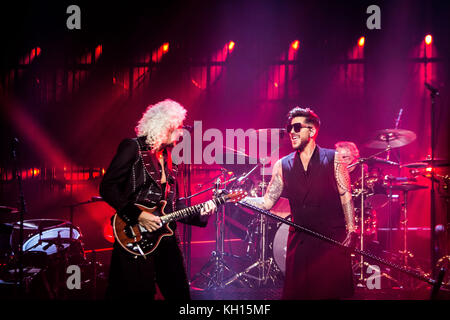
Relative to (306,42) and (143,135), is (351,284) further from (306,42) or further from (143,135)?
(306,42)

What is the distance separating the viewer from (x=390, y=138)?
6906 mm

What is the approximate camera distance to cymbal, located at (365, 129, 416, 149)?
21.6ft

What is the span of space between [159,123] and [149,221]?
1020mm

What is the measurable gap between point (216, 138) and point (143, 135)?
617 cm

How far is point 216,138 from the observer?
9.72m

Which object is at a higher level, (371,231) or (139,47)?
(139,47)

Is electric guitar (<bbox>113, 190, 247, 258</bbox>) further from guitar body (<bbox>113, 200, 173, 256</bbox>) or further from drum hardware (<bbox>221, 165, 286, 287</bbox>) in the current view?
drum hardware (<bbox>221, 165, 286, 287</bbox>)

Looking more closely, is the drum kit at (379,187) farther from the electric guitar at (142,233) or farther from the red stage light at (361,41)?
the electric guitar at (142,233)

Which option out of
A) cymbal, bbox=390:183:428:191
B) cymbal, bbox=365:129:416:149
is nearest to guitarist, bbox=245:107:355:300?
cymbal, bbox=365:129:416:149

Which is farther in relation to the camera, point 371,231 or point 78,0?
point 78,0

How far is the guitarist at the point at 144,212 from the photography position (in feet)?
10.1

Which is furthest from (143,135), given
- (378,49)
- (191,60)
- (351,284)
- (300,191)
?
(378,49)
